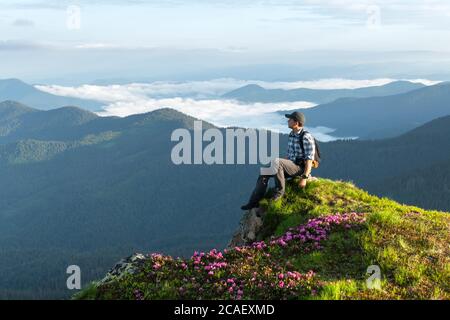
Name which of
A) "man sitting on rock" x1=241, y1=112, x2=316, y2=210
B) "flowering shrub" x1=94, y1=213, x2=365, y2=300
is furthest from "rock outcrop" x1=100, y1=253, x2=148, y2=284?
"man sitting on rock" x1=241, y1=112, x2=316, y2=210

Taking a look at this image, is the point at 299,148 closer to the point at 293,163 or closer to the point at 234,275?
the point at 293,163

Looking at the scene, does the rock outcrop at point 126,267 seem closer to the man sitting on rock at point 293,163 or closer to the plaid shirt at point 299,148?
the man sitting on rock at point 293,163

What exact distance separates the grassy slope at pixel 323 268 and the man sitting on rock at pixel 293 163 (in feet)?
7.91

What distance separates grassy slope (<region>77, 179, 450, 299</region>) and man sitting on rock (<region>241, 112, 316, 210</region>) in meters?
2.41

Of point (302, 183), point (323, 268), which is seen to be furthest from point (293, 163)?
point (323, 268)

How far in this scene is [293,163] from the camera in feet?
77.6

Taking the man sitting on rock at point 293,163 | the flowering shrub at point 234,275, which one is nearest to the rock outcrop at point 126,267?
the flowering shrub at point 234,275

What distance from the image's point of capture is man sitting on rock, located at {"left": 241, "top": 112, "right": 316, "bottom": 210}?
22.6 m

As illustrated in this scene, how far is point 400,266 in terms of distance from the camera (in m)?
15.3

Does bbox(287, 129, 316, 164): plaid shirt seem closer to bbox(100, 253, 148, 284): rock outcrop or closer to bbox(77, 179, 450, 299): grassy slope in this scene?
bbox(77, 179, 450, 299): grassy slope
